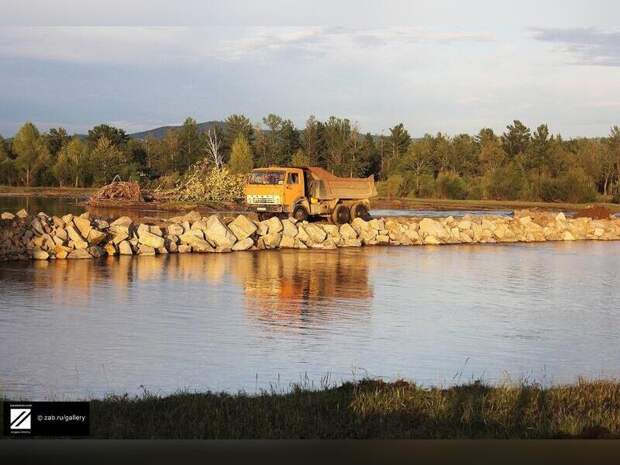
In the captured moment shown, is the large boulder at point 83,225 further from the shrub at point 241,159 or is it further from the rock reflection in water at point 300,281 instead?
the shrub at point 241,159

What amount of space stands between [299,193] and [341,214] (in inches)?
77.0

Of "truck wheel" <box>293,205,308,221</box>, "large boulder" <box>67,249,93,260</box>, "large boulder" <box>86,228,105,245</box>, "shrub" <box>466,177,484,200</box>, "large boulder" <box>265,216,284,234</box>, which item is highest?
"shrub" <box>466,177,484,200</box>

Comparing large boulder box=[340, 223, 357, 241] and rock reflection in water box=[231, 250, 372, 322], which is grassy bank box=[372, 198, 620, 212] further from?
rock reflection in water box=[231, 250, 372, 322]

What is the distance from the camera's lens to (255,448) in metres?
4.84

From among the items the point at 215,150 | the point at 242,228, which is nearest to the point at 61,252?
the point at 242,228

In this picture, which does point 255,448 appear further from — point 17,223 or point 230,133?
point 230,133

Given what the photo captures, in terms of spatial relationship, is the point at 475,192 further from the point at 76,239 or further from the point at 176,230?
the point at 76,239

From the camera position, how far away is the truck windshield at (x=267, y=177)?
89.0 ft

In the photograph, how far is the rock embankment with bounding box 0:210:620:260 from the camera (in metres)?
20.0

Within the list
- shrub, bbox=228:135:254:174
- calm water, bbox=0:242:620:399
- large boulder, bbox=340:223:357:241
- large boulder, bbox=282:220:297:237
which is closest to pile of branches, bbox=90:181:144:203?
shrub, bbox=228:135:254:174

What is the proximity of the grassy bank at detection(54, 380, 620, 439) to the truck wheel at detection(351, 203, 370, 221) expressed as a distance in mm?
21615

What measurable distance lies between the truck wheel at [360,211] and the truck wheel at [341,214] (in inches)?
6.2

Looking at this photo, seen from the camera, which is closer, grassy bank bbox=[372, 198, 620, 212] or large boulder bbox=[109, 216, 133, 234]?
large boulder bbox=[109, 216, 133, 234]

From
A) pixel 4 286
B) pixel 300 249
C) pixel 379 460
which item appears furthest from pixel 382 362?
pixel 300 249
